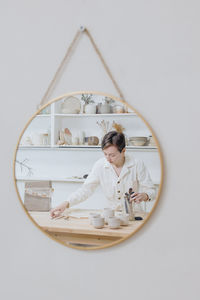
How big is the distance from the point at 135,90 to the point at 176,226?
580 millimetres

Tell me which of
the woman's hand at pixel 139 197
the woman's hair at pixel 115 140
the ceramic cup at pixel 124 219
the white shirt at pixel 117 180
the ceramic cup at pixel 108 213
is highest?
the woman's hair at pixel 115 140

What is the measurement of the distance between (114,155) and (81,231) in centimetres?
35

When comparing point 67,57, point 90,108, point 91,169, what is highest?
point 67,57

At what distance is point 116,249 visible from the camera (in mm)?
1351

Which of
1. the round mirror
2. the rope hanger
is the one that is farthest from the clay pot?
the rope hanger

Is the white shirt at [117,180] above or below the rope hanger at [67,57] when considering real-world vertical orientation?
below

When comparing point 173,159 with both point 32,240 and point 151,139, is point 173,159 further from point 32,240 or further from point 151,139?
point 32,240

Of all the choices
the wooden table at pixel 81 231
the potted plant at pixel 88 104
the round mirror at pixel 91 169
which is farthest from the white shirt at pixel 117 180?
the potted plant at pixel 88 104

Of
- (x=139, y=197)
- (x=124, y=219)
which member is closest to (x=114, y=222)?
(x=124, y=219)

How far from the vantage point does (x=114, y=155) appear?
4.28 feet

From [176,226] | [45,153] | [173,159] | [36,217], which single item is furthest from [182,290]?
[45,153]

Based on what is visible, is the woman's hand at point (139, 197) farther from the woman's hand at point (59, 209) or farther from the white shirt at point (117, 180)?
the woman's hand at point (59, 209)

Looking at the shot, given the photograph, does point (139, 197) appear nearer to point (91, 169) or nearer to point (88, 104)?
point (91, 169)

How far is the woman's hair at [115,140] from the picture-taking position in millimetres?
1294
